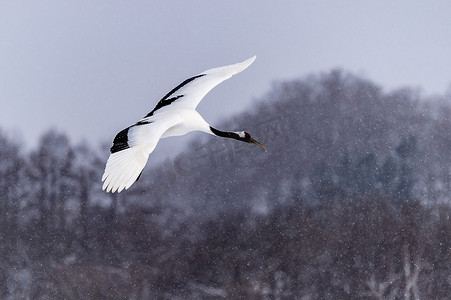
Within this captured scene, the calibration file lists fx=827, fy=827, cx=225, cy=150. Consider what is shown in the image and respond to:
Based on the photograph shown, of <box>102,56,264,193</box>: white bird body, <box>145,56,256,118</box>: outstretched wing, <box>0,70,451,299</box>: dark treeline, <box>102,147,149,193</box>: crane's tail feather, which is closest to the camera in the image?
<box>102,147,149,193</box>: crane's tail feather

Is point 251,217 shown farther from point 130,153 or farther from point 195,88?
point 130,153

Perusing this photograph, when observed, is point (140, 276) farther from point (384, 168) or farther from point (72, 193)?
point (384, 168)

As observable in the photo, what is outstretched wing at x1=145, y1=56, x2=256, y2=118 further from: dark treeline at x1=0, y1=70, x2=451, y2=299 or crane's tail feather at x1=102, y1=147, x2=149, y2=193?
dark treeline at x1=0, y1=70, x2=451, y2=299

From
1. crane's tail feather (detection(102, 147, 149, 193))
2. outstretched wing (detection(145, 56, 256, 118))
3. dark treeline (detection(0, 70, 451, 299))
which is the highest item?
outstretched wing (detection(145, 56, 256, 118))

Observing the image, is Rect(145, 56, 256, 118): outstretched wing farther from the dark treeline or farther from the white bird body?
the dark treeline

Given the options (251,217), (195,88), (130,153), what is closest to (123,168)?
(130,153)

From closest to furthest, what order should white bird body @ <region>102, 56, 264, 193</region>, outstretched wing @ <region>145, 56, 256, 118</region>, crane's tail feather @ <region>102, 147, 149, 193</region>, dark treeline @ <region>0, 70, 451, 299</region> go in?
crane's tail feather @ <region>102, 147, 149, 193</region>
white bird body @ <region>102, 56, 264, 193</region>
outstretched wing @ <region>145, 56, 256, 118</region>
dark treeline @ <region>0, 70, 451, 299</region>

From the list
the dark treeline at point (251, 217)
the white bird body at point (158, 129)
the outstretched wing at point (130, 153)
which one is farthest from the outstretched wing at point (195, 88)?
the dark treeline at point (251, 217)

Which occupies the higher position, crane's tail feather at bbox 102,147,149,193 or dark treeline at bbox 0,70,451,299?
crane's tail feather at bbox 102,147,149,193

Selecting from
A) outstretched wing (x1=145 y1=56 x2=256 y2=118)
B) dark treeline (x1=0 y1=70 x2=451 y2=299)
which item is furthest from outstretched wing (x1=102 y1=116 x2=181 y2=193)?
dark treeline (x1=0 y1=70 x2=451 y2=299)

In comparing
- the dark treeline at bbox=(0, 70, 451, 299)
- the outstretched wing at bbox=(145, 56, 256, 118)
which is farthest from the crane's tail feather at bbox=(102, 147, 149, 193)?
the dark treeline at bbox=(0, 70, 451, 299)

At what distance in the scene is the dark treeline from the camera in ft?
91.6

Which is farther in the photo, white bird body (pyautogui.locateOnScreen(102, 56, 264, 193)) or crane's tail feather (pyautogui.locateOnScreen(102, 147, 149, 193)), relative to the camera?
white bird body (pyautogui.locateOnScreen(102, 56, 264, 193))

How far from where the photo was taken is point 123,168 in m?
7.04
